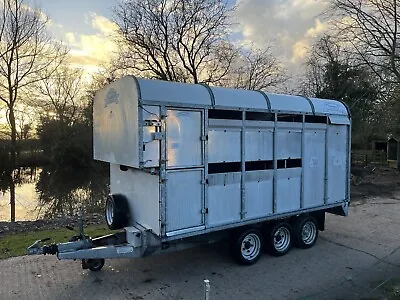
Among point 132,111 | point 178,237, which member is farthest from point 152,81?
point 178,237

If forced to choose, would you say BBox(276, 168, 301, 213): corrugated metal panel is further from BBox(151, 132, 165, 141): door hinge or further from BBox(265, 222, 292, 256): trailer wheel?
BBox(151, 132, 165, 141): door hinge

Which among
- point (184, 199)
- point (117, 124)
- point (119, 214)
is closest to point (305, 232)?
point (184, 199)

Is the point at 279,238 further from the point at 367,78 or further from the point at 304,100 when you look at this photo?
the point at 367,78

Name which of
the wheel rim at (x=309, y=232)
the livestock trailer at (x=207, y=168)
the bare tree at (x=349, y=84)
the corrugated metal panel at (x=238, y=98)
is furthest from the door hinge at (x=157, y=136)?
the bare tree at (x=349, y=84)

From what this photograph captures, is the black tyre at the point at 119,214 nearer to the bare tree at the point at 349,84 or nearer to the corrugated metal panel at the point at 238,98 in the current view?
the corrugated metal panel at the point at 238,98

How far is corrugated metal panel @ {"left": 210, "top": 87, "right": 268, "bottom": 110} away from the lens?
6113 millimetres

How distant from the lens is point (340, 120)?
8.20 meters

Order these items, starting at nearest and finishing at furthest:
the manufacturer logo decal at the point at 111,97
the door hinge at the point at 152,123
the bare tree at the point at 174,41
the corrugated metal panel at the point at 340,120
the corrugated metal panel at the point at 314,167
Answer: the door hinge at the point at 152,123
the manufacturer logo decal at the point at 111,97
the corrugated metal panel at the point at 314,167
the corrugated metal panel at the point at 340,120
the bare tree at the point at 174,41

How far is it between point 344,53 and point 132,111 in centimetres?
2139

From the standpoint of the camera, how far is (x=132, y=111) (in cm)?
529

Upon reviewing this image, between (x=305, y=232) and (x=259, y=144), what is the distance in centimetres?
261

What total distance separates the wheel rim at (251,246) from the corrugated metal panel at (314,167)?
57.1 inches

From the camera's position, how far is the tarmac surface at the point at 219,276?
218 inches

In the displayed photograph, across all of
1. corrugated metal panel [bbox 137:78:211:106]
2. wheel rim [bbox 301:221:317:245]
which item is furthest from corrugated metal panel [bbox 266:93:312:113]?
wheel rim [bbox 301:221:317:245]
